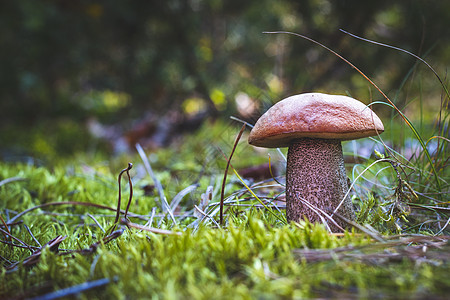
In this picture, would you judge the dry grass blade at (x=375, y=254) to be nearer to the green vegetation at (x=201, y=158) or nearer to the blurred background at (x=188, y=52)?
the green vegetation at (x=201, y=158)

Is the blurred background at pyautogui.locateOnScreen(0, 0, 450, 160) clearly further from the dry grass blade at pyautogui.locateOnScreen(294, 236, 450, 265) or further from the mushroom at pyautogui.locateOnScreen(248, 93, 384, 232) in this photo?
the dry grass blade at pyautogui.locateOnScreen(294, 236, 450, 265)

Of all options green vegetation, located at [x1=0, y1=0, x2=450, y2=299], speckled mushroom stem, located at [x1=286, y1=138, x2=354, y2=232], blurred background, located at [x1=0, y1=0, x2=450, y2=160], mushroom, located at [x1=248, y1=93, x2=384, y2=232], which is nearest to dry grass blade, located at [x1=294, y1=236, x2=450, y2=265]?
green vegetation, located at [x1=0, y1=0, x2=450, y2=299]

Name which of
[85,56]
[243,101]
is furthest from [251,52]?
[85,56]

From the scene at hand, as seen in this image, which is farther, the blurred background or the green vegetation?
the blurred background

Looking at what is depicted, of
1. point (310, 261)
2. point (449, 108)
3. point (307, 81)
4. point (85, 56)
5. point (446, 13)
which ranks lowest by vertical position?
point (310, 261)

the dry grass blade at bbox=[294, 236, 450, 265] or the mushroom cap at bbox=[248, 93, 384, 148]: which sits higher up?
the mushroom cap at bbox=[248, 93, 384, 148]

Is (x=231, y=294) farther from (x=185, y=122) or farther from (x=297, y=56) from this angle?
(x=185, y=122)

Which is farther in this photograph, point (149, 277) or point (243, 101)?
point (243, 101)
